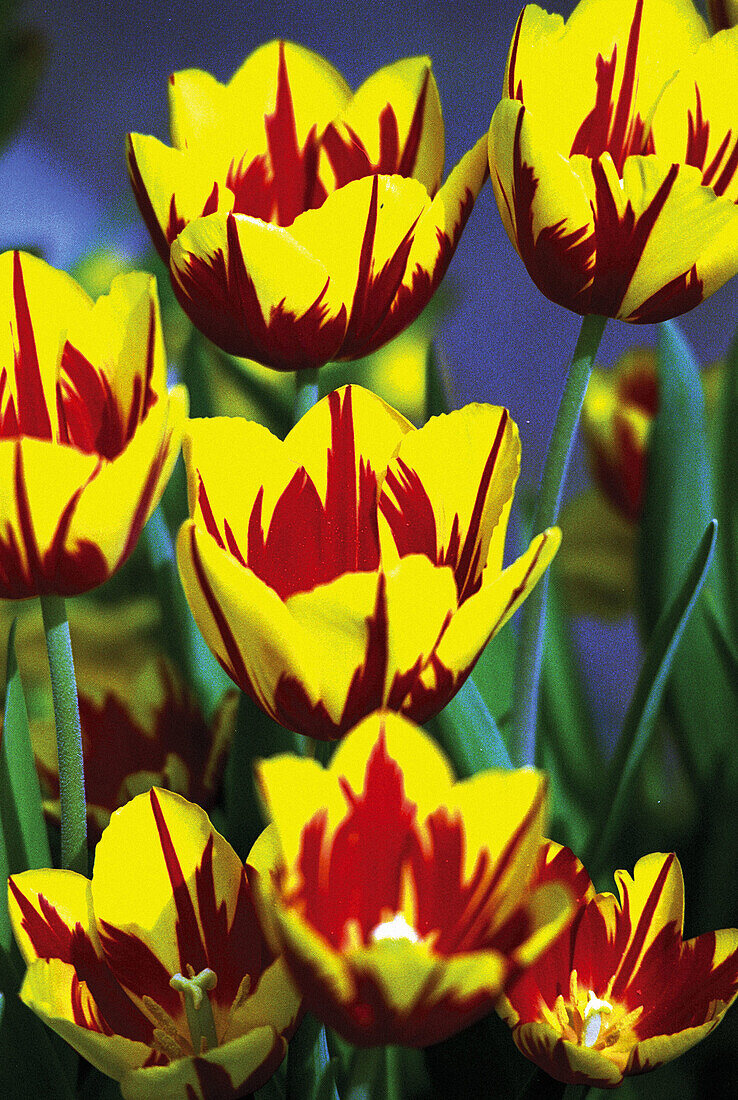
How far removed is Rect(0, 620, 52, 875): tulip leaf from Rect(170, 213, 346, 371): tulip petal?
0.34ft

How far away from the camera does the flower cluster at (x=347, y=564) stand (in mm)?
157

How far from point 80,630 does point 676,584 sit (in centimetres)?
25

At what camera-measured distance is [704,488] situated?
35cm

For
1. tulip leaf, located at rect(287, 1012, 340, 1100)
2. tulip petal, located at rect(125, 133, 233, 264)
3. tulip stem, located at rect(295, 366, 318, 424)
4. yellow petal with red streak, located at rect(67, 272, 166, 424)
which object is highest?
tulip petal, located at rect(125, 133, 233, 264)

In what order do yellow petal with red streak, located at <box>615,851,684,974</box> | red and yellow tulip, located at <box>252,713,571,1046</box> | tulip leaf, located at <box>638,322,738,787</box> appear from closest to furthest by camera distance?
red and yellow tulip, located at <box>252,713,571,1046</box>
yellow petal with red streak, located at <box>615,851,684,974</box>
tulip leaf, located at <box>638,322,738,787</box>

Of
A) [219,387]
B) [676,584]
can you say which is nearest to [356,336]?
[676,584]

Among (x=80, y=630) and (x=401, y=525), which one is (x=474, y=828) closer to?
(x=401, y=525)

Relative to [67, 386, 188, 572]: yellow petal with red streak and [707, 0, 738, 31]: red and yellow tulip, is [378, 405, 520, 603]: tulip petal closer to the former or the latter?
[67, 386, 188, 572]: yellow petal with red streak

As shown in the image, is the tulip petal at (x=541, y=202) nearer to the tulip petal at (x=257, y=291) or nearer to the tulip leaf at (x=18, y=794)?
the tulip petal at (x=257, y=291)

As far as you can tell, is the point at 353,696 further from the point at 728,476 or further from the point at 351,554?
the point at 728,476

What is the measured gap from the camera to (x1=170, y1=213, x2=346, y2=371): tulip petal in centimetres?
21

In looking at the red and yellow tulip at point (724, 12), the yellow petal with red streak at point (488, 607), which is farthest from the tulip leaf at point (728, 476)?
the yellow petal with red streak at point (488, 607)

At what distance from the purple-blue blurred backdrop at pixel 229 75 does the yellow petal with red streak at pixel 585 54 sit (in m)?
0.19

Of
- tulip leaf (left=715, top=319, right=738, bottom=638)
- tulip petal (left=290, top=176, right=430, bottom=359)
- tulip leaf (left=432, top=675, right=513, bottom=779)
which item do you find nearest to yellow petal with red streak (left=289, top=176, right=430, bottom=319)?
tulip petal (left=290, top=176, right=430, bottom=359)
